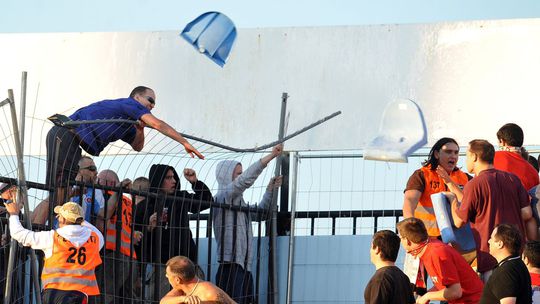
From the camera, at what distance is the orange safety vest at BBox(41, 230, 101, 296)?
9078mm

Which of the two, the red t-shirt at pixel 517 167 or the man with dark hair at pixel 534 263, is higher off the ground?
the red t-shirt at pixel 517 167

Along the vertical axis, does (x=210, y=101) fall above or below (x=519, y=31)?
below

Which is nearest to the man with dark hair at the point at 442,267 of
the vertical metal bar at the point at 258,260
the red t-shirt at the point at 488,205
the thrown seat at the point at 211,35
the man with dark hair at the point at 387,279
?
the man with dark hair at the point at 387,279

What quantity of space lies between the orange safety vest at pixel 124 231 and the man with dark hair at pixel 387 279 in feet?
9.37

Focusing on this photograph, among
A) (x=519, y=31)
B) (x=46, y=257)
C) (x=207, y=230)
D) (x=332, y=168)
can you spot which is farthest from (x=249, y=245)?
(x=519, y=31)

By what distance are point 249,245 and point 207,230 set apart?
45 centimetres

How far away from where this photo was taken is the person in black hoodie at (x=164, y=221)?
33.7 feet

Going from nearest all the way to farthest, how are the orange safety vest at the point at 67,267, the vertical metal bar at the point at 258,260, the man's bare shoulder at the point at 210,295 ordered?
the man's bare shoulder at the point at 210,295 < the orange safety vest at the point at 67,267 < the vertical metal bar at the point at 258,260

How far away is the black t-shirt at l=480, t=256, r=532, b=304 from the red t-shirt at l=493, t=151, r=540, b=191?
213 cm

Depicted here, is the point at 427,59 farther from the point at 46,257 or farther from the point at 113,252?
the point at 46,257

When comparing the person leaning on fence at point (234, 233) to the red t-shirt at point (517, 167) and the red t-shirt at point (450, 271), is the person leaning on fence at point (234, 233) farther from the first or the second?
Result: the red t-shirt at point (450, 271)

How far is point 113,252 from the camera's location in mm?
10062

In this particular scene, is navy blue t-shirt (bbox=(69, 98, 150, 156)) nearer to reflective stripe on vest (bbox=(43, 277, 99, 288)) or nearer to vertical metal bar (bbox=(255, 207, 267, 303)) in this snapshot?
reflective stripe on vest (bbox=(43, 277, 99, 288))

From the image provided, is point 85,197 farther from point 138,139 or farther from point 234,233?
point 234,233
